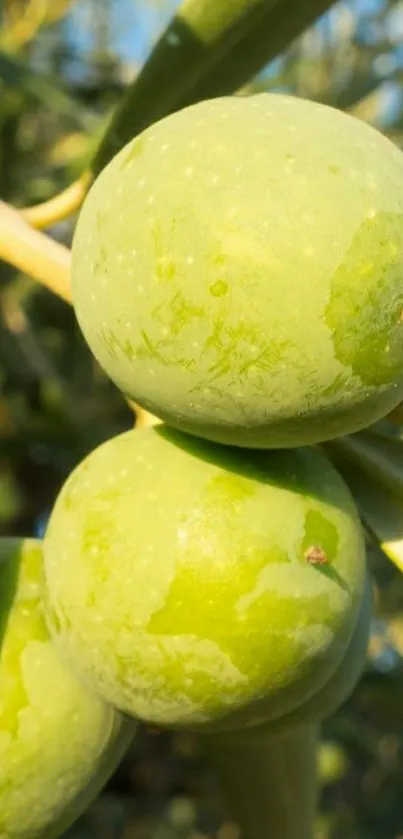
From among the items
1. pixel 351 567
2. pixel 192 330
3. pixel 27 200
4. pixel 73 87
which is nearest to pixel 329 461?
pixel 351 567

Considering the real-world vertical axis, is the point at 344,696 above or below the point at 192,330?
below

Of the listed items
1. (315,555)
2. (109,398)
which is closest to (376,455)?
(315,555)

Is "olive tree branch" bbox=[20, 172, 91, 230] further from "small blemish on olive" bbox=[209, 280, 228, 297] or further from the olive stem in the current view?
the olive stem

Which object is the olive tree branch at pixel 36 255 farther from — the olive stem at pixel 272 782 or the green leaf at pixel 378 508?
the olive stem at pixel 272 782

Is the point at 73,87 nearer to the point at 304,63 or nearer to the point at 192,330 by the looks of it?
the point at 304,63

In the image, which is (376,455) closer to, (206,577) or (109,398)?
(206,577)

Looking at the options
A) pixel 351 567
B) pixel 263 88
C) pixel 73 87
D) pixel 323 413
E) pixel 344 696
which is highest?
pixel 323 413

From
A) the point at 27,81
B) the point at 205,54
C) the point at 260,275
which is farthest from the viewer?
the point at 27,81
